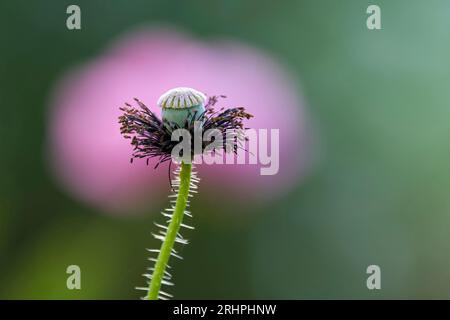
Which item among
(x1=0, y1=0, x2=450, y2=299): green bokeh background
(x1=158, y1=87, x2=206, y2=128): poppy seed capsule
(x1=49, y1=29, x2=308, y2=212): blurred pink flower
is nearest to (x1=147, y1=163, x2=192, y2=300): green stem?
(x1=158, y1=87, x2=206, y2=128): poppy seed capsule

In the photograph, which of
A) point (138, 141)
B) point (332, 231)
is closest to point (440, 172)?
point (332, 231)

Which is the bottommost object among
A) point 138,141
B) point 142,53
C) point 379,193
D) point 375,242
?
point 375,242

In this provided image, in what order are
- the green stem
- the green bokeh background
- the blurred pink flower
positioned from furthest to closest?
the green bokeh background, the blurred pink flower, the green stem

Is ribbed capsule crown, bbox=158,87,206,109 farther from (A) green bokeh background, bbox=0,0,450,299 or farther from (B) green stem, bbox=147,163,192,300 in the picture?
(A) green bokeh background, bbox=0,0,450,299

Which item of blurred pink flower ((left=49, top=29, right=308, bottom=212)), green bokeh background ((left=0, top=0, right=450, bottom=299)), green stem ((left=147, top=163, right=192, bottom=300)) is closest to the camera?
green stem ((left=147, top=163, right=192, bottom=300))

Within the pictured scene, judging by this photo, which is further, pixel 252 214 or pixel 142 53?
pixel 252 214

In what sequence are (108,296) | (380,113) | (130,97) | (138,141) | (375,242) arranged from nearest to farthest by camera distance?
(138,141) → (130,97) → (108,296) → (375,242) → (380,113)

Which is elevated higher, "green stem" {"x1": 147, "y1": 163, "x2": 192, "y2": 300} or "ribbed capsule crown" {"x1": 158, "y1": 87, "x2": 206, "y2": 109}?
"ribbed capsule crown" {"x1": 158, "y1": 87, "x2": 206, "y2": 109}

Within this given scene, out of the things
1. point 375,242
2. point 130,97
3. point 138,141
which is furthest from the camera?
point 375,242

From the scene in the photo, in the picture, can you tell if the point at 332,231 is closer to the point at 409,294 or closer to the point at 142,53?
the point at 409,294
